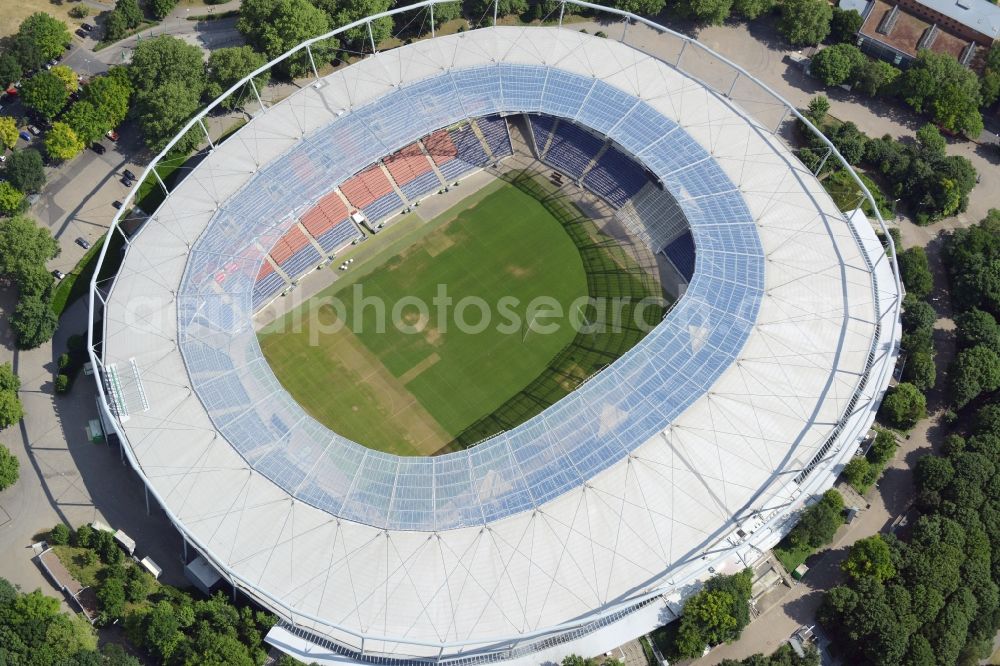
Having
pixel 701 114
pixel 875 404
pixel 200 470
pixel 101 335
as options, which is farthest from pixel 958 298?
pixel 101 335

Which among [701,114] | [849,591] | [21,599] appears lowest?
[849,591]

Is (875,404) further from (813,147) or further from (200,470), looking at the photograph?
(200,470)

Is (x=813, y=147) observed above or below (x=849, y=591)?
above

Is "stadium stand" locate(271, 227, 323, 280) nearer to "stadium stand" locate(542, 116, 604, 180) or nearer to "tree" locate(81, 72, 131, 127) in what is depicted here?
"tree" locate(81, 72, 131, 127)

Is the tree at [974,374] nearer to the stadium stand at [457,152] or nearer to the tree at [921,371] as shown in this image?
the tree at [921,371]

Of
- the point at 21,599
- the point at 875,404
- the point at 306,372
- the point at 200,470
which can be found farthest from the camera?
the point at 306,372

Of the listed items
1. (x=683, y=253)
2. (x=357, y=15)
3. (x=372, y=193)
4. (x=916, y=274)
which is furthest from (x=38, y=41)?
(x=916, y=274)

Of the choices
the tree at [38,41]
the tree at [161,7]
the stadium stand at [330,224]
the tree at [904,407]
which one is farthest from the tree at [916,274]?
the tree at [38,41]
